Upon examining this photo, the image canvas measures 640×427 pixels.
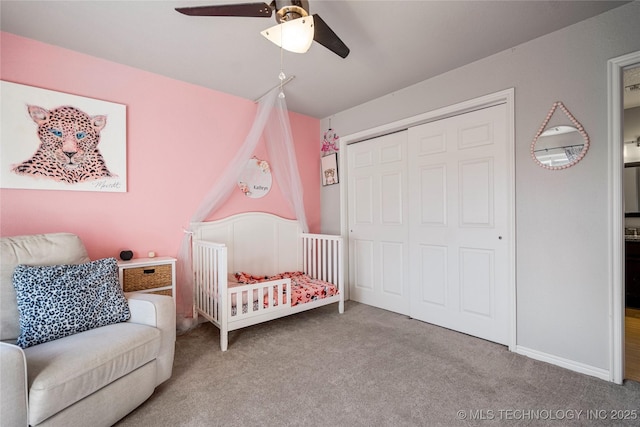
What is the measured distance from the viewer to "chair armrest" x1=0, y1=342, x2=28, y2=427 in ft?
3.63

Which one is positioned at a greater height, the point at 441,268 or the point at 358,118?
the point at 358,118

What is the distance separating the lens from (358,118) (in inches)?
137

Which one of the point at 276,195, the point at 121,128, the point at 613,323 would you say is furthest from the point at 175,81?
the point at 613,323

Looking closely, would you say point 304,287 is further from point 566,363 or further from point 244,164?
point 566,363

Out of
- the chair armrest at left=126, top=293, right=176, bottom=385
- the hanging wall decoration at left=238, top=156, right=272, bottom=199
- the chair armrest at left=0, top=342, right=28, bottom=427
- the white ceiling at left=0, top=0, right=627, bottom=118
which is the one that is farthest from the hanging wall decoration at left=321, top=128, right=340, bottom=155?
the chair armrest at left=0, top=342, right=28, bottom=427

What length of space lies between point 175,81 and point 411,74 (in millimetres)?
2249

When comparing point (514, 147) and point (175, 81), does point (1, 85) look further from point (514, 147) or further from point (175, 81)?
point (514, 147)

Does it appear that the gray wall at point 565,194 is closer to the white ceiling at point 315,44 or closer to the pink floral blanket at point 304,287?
the white ceiling at point 315,44

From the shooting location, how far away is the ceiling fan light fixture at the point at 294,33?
55.1 inches

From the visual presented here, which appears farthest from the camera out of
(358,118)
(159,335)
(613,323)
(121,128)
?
(358,118)

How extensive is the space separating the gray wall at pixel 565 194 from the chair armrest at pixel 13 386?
2987mm

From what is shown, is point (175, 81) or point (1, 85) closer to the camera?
point (1, 85)

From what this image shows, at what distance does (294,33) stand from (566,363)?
9.11 ft

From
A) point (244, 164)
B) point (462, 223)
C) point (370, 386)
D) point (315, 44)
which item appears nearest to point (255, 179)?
point (244, 164)
